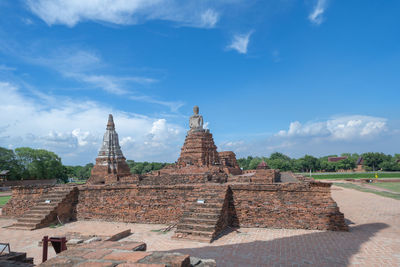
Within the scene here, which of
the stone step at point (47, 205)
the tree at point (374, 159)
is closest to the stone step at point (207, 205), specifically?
the stone step at point (47, 205)

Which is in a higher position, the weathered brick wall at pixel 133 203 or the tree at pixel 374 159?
the tree at pixel 374 159

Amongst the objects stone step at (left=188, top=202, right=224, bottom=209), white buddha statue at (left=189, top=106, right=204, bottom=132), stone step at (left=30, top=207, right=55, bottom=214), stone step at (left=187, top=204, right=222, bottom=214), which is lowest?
stone step at (left=30, top=207, right=55, bottom=214)

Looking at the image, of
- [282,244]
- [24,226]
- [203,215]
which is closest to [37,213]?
[24,226]

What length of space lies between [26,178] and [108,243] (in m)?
44.1

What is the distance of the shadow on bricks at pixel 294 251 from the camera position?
225 inches

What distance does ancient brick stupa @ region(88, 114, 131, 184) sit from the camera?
2161cm

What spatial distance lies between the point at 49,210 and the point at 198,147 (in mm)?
15931

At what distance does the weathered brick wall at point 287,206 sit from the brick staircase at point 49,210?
722 cm

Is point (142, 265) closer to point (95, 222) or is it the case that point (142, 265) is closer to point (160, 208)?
point (160, 208)

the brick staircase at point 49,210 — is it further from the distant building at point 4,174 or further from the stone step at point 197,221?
the distant building at point 4,174

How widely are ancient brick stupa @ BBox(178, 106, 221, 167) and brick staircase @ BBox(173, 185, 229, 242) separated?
14795 mm

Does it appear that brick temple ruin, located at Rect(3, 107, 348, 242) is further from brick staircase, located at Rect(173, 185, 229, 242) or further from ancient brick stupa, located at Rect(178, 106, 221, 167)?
ancient brick stupa, located at Rect(178, 106, 221, 167)

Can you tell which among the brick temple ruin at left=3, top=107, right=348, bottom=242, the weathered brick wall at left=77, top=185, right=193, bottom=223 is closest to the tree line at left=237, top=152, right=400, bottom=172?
the brick temple ruin at left=3, top=107, right=348, bottom=242

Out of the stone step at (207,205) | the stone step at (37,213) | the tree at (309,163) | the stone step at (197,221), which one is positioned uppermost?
the tree at (309,163)
